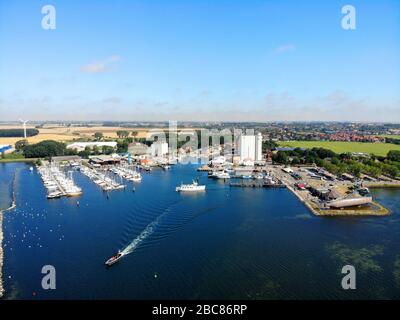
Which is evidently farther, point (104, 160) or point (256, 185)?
point (104, 160)

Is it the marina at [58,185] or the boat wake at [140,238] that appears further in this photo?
the marina at [58,185]

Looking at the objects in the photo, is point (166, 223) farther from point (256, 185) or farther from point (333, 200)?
point (256, 185)

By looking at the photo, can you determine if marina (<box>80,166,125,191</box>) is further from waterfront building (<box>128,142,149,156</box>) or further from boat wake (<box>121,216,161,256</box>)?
waterfront building (<box>128,142,149,156</box>)

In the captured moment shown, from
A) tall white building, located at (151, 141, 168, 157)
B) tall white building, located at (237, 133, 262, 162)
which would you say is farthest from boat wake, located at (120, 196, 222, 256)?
tall white building, located at (151, 141, 168, 157)

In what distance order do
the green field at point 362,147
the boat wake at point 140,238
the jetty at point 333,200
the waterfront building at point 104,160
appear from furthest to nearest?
the green field at point 362,147 → the waterfront building at point 104,160 → the jetty at point 333,200 → the boat wake at point 140,238

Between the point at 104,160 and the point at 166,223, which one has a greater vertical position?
the point at 104,160

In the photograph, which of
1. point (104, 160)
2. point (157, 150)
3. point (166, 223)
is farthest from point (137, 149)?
point (166, 223)

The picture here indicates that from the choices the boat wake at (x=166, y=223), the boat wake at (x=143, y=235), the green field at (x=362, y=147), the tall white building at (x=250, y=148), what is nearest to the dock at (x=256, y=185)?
the boat wake at (x=166, y=223)

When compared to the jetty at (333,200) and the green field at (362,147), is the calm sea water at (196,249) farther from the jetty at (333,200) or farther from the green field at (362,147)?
the green field at (362,147)
